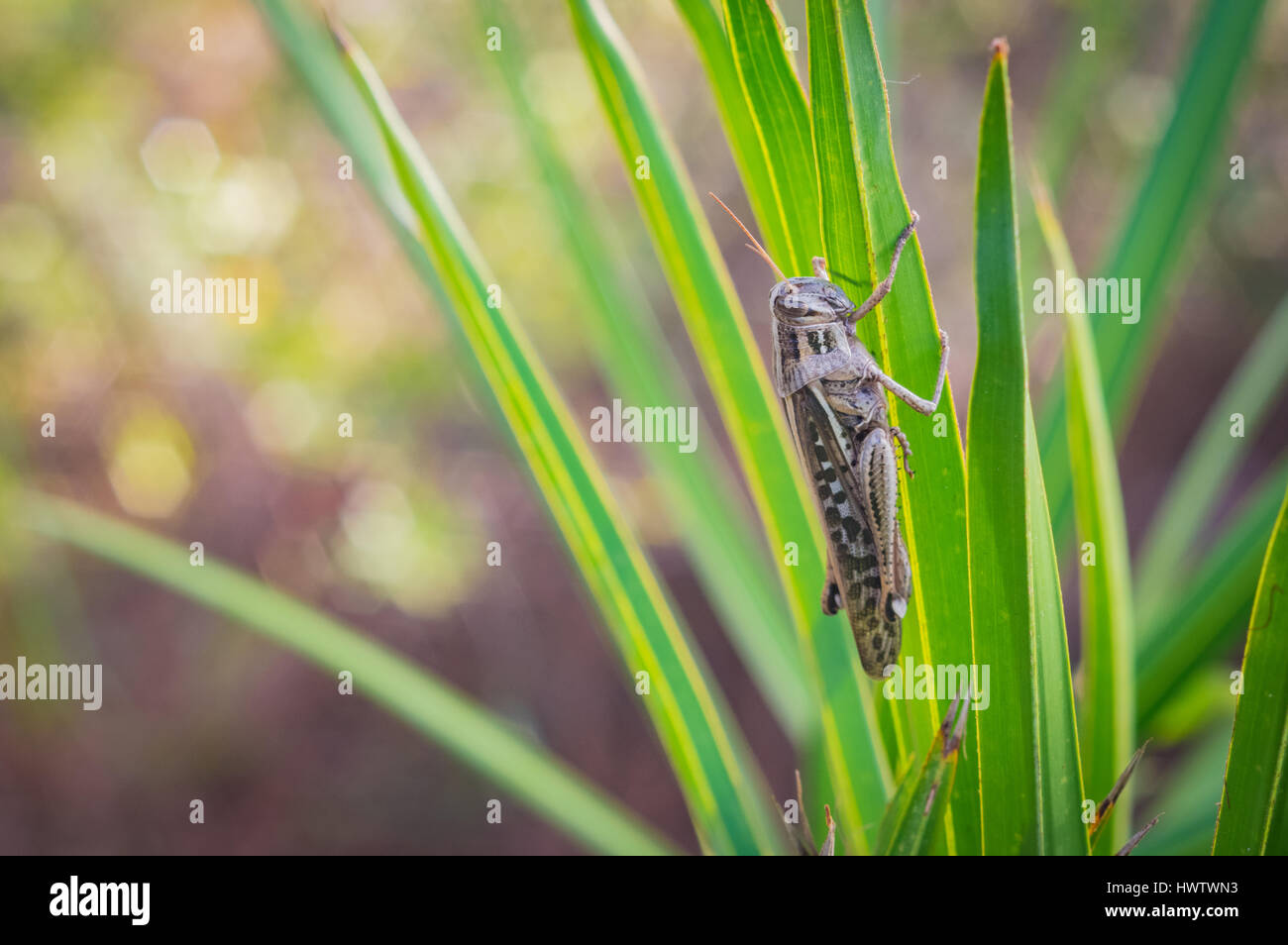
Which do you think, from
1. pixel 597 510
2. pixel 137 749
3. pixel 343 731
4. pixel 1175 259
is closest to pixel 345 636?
pixel 597 510

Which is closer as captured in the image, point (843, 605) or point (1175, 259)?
point (843, 605)

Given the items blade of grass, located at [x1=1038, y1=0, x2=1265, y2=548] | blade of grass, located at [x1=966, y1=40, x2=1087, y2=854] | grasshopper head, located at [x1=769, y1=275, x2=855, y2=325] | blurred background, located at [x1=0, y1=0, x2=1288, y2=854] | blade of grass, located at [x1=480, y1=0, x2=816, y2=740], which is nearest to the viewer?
blade of grass, located at [x1=966, y1=40, x2=1087, y2=854]

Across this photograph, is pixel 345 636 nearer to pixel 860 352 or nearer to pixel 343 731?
pixel 860 352

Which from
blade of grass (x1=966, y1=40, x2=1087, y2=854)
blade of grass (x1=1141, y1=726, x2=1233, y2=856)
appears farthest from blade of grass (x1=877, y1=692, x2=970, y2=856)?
blade of grass (x1=1141, y1=726, x2=1233, y2=856)

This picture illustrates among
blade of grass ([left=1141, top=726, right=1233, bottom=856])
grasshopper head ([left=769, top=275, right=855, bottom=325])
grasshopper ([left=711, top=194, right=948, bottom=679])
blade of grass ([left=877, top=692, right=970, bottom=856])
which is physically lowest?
blade of grass ([left=1141, top=726, right=1233, bottom=856])

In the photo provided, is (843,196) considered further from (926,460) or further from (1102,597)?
(1102,597)

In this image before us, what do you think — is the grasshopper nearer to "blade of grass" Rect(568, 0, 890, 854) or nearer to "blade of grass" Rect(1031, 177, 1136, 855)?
"blade of grass" Rect(568, 0, 890, 854)

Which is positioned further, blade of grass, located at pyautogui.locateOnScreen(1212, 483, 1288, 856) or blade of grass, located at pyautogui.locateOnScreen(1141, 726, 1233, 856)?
blade of grass, located at pyautogui.locateOnScreen(1141, 726, 1233, 856)
